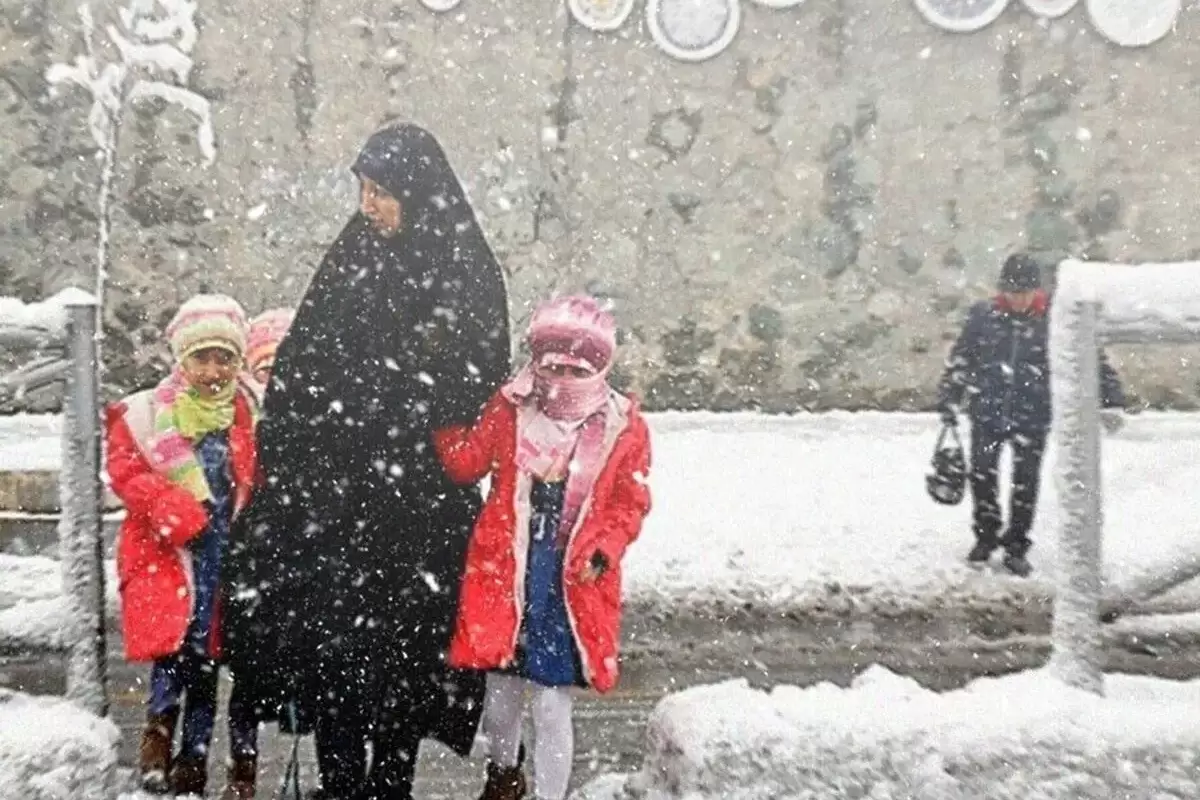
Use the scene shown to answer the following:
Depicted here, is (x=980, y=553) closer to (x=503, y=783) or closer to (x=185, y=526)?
(x=503, y=783)

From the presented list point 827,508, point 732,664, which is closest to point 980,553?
point 827,508

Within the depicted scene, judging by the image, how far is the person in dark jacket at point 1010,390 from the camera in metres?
4.91

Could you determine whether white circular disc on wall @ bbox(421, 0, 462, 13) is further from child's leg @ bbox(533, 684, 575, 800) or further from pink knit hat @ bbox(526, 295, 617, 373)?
child's leg @ bbox(533, 684, 575, 800)

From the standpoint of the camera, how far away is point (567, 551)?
254cm

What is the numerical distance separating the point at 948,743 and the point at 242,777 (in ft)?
4.84

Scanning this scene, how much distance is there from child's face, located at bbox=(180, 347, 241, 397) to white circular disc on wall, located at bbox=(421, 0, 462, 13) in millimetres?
4701

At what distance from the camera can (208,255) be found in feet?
23.2

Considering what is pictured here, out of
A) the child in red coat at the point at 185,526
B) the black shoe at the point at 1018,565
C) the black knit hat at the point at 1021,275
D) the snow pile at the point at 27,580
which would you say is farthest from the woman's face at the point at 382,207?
the black shoe at the point at 1018,565

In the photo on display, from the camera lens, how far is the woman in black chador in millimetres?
2564

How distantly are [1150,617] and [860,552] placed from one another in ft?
9.78

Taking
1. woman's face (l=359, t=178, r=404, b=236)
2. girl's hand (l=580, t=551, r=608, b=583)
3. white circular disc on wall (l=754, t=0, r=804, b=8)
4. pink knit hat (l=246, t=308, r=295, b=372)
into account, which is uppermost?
white circular disc on wall (l=754, t=0, r=804, b=8)

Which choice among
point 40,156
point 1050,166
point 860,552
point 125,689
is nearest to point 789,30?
point 1050,166

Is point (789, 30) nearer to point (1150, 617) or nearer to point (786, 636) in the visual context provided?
point (786, 636)

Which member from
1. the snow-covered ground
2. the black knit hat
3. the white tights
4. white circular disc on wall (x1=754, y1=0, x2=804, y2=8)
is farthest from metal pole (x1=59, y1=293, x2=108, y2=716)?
white circular disc on wall (x1=754, y1=0, x2=804, y2=8)
